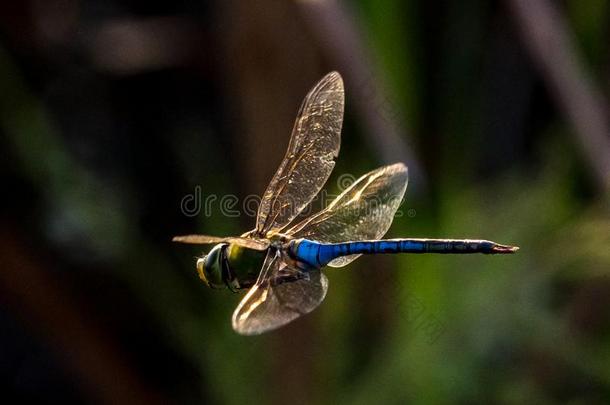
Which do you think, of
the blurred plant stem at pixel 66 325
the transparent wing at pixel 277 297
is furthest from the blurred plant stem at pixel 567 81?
the blurred plant stem at pixel 66 325

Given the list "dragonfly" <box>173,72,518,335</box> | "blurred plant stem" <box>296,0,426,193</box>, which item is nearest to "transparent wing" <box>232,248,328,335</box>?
"dragonfly" <box>173,72,518,335</box>

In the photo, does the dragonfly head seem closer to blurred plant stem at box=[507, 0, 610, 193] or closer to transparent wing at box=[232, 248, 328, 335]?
transparent wing at box=[232, 248, 328, 335]

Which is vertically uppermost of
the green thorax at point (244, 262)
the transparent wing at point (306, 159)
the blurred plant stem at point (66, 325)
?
the transparent wing at point (306, 159)

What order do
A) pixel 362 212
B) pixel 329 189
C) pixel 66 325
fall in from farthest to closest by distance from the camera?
pixel 66 325 → pixel 329 189 → pixel 362 212

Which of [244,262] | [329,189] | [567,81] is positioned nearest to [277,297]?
[244,262]

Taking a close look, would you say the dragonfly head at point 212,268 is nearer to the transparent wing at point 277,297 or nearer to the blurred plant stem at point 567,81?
the transparent wing at point 277,297

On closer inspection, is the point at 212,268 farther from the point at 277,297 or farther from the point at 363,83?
the point at 363,83
